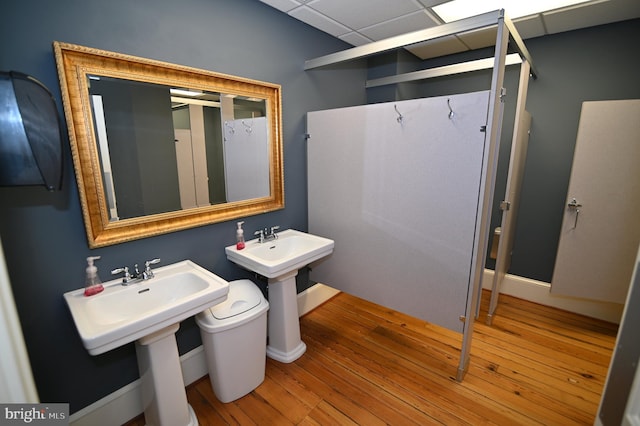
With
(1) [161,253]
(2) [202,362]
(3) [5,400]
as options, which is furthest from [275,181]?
(3) [5,400]

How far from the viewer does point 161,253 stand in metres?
1.68

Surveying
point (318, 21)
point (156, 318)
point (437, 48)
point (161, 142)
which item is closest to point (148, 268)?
point (156, 318)

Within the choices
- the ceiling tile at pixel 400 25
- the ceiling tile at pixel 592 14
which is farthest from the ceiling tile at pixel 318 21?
the ceiling tile at pixel 592 14

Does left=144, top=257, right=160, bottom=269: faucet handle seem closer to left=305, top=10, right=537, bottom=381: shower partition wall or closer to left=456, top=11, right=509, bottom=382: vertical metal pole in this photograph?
left=305, top=10, right=537, bottom=381: shower partition wall

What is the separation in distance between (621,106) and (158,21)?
3096 mm

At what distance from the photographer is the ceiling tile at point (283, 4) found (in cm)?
191

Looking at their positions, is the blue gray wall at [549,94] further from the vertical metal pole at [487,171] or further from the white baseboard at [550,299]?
the vertical metal pole at [487,171]

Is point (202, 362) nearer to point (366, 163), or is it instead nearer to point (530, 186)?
point (366, 163)

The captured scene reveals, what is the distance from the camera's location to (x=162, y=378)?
1.41 metres

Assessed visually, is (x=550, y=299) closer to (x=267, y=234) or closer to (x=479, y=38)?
(x=479, y=38)

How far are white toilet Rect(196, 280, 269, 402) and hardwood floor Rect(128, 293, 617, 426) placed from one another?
11 cm

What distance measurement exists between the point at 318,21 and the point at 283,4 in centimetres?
35

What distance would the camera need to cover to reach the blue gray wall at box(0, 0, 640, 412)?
4.09 ft

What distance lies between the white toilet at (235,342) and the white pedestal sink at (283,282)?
20 cm
